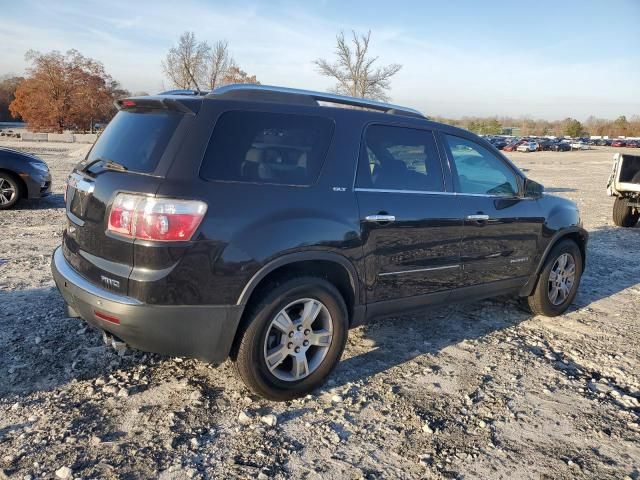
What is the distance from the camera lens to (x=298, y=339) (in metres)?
3.32

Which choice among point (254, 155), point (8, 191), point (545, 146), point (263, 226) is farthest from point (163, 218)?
point (545, 146)

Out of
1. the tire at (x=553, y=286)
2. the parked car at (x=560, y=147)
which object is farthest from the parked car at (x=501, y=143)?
the tire at (x=553, y=286)

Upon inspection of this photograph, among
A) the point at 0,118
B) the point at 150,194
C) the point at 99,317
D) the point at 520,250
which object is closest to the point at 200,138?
the point at 150,194

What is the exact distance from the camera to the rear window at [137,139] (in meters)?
3.00

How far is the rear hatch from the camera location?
2.90 metres

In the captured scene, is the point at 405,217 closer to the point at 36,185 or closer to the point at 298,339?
the point at 298,339

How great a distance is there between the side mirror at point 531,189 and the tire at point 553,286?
2.01ft

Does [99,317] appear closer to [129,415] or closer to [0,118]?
[129,415]

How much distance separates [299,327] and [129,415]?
44.4 inches

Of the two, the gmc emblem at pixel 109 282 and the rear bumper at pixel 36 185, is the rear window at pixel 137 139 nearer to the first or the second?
the gmc emblem at pixel 109 282

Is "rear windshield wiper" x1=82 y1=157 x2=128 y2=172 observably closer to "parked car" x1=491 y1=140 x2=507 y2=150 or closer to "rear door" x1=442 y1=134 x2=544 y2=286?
"rear door" x1=442 y1=134 x2=544 y2=286

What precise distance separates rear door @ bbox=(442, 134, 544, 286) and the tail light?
2209 millimetres

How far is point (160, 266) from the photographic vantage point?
110 inches

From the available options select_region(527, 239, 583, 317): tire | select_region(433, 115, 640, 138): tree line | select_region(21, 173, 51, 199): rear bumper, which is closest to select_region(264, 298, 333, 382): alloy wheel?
select_region(527, 239, 583, 317): tire
